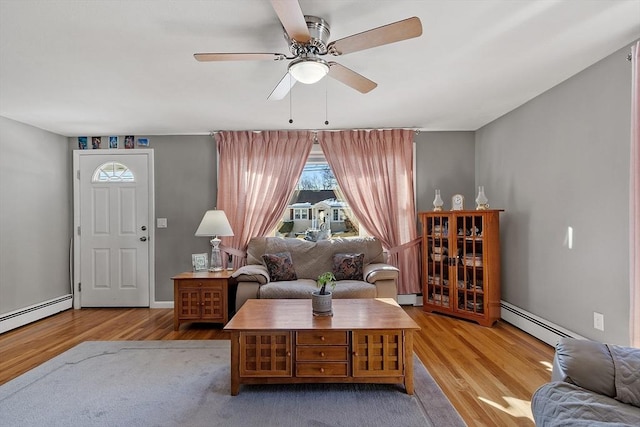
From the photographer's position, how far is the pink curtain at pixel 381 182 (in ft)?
14.9

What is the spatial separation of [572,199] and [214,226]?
354 centimetres

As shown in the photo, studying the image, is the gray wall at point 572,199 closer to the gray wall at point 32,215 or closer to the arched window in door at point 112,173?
the arched window in door at point 112,173

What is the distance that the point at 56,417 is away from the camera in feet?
6.82

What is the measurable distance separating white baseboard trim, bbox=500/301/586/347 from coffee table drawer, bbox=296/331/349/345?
2.04m

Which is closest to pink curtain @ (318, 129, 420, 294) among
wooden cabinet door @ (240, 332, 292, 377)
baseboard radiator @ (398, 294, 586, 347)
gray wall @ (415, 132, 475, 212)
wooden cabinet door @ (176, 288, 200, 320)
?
gray wall @ (415, 132, 475, 212)

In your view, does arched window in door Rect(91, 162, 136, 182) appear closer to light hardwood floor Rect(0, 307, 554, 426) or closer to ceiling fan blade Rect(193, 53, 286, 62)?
light hardwood floor Rect(0, 307, 554, 426)

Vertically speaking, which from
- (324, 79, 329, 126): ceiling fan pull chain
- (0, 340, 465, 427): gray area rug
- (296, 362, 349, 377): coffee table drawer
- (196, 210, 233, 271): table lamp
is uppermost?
(324, 79, 329, 126): ceiling fan pull chain

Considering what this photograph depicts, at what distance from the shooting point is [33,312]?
406cm

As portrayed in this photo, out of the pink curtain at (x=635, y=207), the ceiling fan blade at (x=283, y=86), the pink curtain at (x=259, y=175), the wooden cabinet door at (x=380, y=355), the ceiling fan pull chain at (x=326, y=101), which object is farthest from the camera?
the pink curtain at (x=259, y=175)

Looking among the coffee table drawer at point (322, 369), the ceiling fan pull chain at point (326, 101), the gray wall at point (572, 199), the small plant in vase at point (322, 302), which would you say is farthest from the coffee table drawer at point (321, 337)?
A: the gray wall at point (572, 199)

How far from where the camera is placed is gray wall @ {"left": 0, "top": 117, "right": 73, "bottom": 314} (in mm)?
3840

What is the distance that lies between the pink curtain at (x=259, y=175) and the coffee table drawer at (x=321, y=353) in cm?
241

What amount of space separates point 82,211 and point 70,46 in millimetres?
3005

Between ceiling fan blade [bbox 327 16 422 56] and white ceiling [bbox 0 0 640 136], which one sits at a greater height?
white ceiling [bbox 0 0 640 136]
